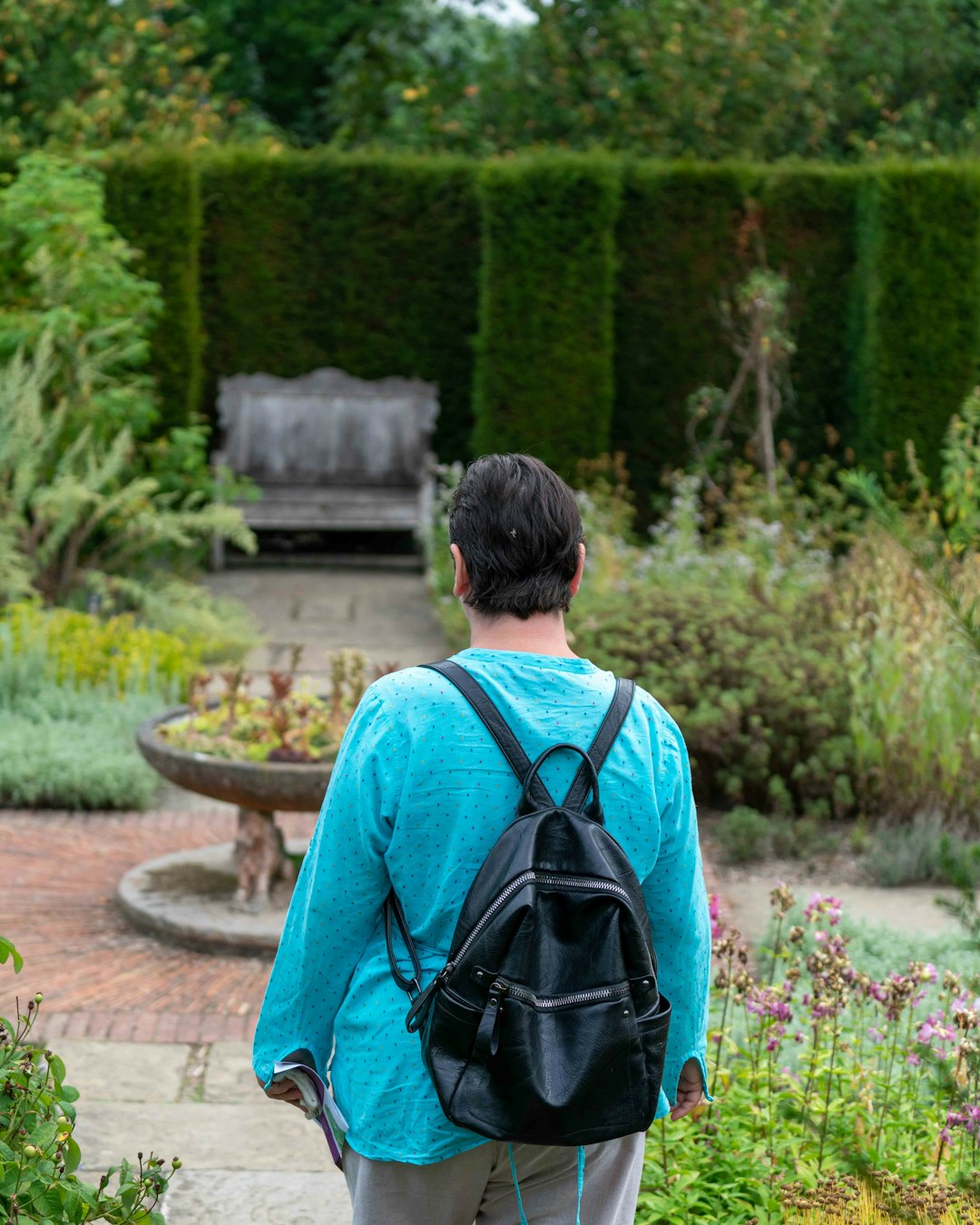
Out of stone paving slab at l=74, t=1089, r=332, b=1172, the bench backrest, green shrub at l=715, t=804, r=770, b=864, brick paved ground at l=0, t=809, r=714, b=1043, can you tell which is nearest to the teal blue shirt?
stone paving slab at l=74, t=1089, r=332, b=1172

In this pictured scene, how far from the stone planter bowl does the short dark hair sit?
108 inches

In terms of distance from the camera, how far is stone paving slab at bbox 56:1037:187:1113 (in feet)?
11.8

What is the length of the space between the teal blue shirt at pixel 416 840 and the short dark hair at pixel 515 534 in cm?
7

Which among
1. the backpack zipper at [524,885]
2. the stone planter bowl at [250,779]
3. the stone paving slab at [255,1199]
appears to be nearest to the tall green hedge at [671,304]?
the stone planter bowl at [250,779]

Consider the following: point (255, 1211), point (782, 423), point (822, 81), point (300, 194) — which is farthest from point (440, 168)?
point (255, 1211)

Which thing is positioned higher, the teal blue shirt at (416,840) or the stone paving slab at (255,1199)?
the teal blue shirt at (416,840)

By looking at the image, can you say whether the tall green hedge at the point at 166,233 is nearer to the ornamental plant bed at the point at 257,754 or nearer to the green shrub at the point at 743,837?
the ornamental plant bed at the point at 257,754

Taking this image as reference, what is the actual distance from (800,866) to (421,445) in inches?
279

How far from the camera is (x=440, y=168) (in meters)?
12.1

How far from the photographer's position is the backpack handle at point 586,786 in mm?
1715

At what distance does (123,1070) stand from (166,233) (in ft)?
27.0

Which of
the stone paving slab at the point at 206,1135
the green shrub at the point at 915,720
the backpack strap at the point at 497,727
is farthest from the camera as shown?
the green shrub at the point at 915,720

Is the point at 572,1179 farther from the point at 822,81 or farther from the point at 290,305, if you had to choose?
the point at 822,81

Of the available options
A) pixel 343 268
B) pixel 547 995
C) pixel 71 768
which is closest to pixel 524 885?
pixel 547 995
